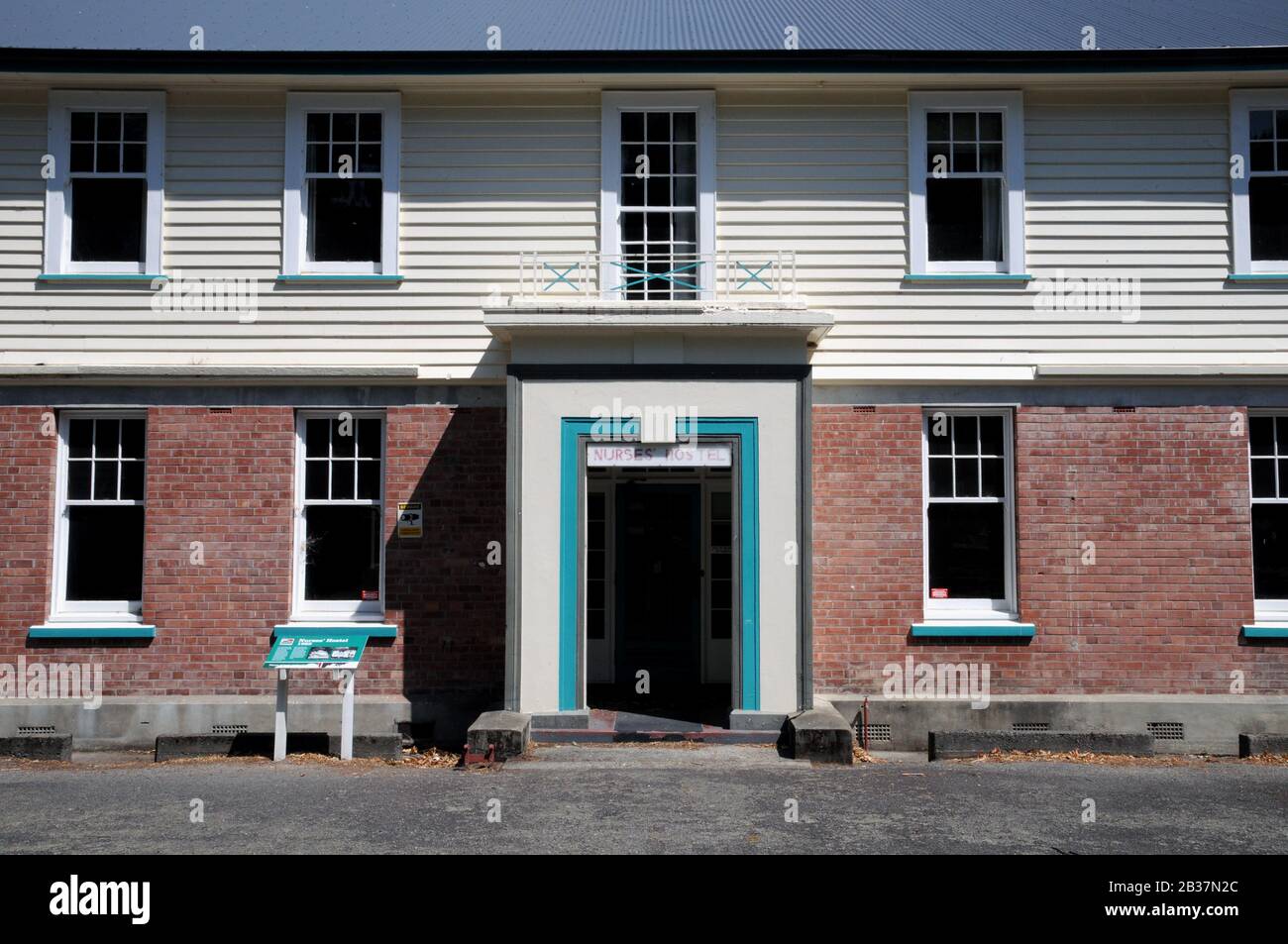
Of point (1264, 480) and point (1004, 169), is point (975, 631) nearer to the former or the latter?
point (1264, 480)

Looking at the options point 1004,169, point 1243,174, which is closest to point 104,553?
point 1004,169

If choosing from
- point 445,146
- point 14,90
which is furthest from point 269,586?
point 14,90

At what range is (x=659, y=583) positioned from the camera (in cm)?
1282

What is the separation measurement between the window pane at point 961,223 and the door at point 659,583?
153 inches

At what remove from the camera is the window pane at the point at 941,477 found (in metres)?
11.3

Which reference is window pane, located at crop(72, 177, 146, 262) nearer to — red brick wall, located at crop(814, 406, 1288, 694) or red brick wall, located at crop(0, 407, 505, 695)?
red brick wall, located at crop(0, 407, 505, 695)

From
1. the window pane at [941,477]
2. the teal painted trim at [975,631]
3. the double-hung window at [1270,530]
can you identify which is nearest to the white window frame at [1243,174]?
the double-hung window at [1270,530]

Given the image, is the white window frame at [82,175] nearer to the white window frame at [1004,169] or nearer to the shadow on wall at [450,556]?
the shadow on wall at [450,556]

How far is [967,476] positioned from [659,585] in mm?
3735

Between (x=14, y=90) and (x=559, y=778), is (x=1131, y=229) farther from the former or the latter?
(x=14, y=90)

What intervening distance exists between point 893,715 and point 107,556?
26.9 ft

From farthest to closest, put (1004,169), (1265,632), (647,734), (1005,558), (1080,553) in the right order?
1. (1004,169)
2. (1005,558)
3. (1080,553)
4. (1265,632)
5. (647,734)

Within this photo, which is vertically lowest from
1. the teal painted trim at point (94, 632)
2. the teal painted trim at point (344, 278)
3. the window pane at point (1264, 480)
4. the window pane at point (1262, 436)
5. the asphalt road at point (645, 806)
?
the asphalt road at point (645, 806)

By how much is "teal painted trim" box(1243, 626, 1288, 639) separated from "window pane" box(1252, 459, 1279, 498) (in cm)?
135
